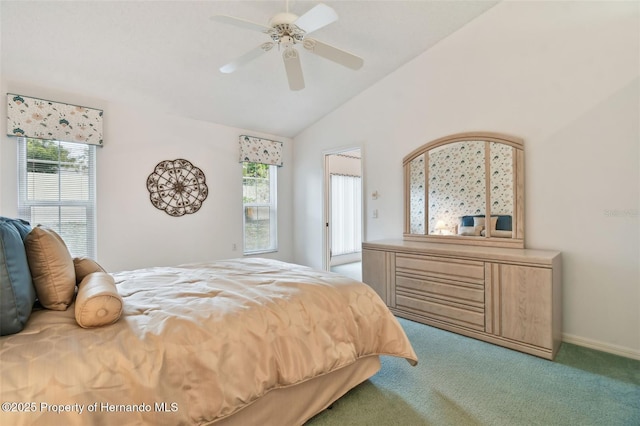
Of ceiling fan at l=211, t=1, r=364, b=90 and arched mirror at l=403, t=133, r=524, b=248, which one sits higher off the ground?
ceiling fan at l=211, t=1, r=364, b=90

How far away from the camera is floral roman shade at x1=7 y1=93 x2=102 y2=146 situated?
2936 mm

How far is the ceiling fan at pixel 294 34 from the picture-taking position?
195cm

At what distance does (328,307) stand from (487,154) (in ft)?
7.94

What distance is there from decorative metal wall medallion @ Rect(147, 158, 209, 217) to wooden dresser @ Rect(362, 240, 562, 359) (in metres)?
2.55

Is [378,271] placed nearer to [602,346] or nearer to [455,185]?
[455,185]

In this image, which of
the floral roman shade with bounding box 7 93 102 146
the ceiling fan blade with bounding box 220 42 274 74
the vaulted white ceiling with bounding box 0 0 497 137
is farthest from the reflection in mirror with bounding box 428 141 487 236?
the floral roman shade with bounding box 7 93 102 146

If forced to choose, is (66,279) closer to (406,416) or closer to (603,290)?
(406,416)

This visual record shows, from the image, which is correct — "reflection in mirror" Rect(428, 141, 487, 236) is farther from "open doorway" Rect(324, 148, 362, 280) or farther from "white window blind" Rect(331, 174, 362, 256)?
"white window blind" Rect(331, 174, 362, 256)

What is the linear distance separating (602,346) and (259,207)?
435 centimetres

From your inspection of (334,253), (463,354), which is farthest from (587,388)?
(334,253)

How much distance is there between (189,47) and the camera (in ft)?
9.66

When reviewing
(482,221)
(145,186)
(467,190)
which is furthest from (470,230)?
(145,186)

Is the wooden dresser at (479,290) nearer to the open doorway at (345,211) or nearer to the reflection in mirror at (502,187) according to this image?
the reflection in mirror at (502,187)

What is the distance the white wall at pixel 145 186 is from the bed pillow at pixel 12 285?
2.45 m
